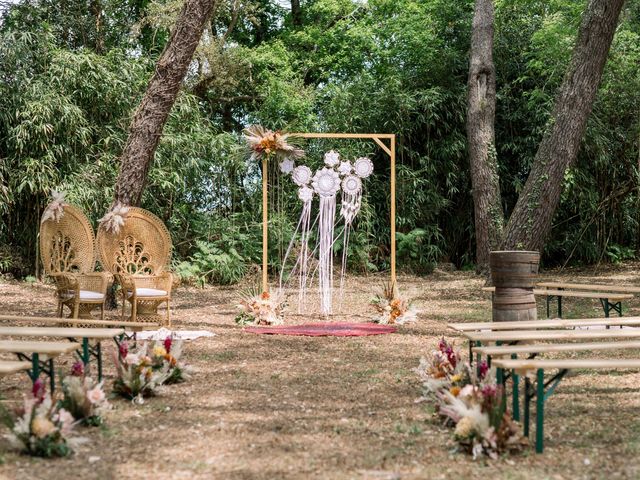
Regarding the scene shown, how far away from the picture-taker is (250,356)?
19.6 feet

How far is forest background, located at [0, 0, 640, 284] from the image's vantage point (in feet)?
35.8

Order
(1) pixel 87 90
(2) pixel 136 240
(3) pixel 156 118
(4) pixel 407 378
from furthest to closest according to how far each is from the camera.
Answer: (1) pixel 87 90 → (3) pixel 156 118 → (2) pixel 136 240 → (4) pixel 407 378

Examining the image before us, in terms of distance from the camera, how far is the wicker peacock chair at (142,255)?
24.0ft

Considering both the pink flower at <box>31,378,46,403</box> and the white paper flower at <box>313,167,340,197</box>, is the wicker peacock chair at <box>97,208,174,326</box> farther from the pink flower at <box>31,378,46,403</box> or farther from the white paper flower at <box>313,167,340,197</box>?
the pink flower at <box>31,378,46,403</box>

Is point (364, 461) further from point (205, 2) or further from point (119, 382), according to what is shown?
point (205, 2)

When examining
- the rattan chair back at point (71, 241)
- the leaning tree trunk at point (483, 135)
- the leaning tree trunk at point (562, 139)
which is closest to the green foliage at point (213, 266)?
the leaning tree trunk at point (483, 135)

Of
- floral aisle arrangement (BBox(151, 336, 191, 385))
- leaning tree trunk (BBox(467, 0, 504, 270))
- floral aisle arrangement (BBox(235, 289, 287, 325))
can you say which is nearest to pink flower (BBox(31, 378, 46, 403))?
floral aisle arrangement (BBox(151, 336, 191, 385))

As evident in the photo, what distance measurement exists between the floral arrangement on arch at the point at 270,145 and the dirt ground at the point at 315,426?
2.22 metres

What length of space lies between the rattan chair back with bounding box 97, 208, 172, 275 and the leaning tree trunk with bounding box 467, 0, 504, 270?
5.91 meters

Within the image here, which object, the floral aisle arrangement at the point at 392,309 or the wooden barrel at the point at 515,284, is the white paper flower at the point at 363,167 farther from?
the wooden barrel at the point at 515,284

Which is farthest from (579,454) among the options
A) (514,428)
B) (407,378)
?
(407,378)

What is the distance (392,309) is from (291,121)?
461cm

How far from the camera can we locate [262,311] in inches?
305

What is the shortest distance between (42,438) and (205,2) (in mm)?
5728
